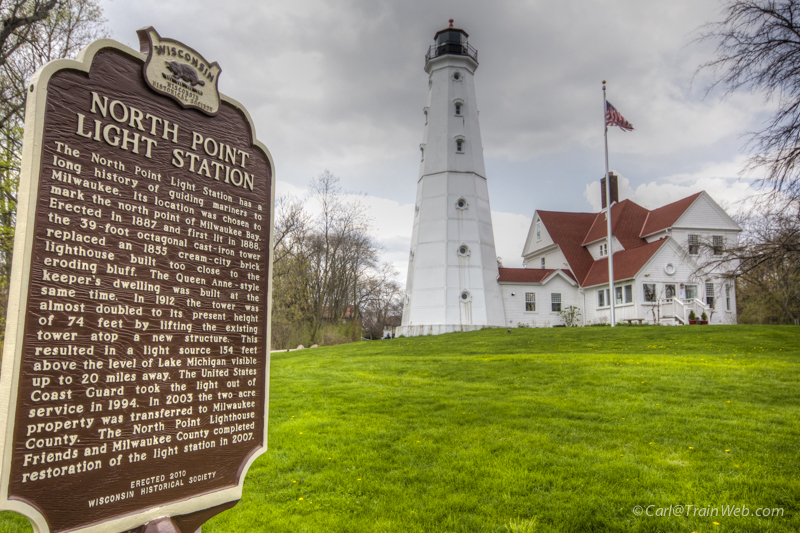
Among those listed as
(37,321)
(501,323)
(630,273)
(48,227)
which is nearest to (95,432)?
(37,321)

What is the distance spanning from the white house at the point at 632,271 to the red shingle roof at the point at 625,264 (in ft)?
0.21

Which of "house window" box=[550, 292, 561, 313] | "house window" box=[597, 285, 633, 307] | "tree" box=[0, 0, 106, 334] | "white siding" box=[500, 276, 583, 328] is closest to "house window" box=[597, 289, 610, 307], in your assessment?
"house window" box=[597, 285, 633, 307]

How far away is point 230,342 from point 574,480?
412 cm

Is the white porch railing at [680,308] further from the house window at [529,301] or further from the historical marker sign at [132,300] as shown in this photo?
the historical marker sign at [132,300]

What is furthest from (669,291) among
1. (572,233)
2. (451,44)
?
(451,44)

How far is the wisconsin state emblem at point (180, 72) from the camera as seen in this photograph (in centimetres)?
336

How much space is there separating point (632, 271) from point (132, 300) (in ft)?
103

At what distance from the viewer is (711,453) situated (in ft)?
20.3

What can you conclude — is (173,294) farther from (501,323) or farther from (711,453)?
(501,323)

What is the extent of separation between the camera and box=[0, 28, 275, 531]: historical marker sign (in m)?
2.66

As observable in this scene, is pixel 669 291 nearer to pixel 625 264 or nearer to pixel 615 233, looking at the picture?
pixel 625 264

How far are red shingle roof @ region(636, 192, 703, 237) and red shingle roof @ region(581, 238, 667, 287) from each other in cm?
284

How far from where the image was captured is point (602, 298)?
107 ft

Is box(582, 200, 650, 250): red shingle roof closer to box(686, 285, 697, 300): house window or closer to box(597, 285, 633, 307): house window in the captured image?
box(597, 285, 633, 307): house window
